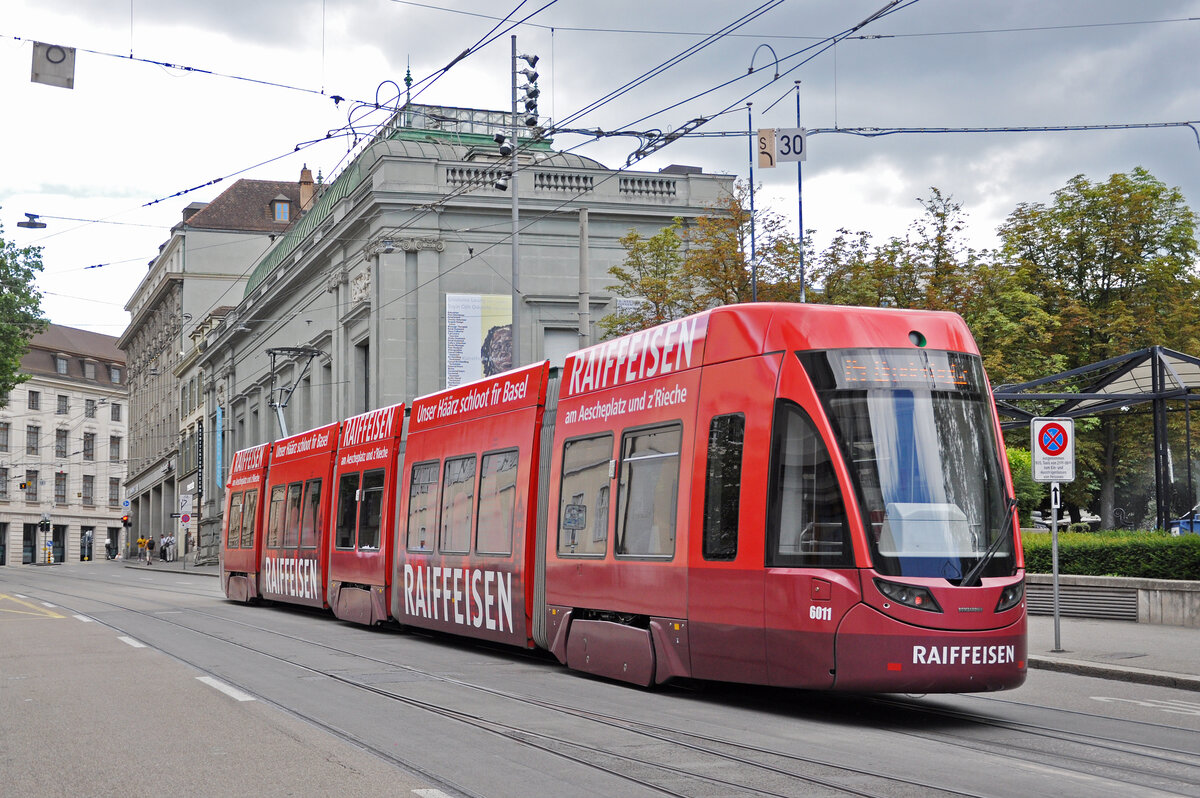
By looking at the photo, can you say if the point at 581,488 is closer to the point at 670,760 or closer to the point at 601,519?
the point at 601,519

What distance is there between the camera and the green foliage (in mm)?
30891

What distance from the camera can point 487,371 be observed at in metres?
38.7

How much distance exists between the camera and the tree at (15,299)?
52969 mm

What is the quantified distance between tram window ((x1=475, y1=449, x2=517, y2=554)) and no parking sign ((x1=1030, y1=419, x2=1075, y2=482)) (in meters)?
5.95

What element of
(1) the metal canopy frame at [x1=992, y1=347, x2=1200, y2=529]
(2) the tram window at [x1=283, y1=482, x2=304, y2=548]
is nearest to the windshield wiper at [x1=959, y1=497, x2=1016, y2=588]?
(1) the metal canopy frame at [x1=992, y1=347, x2=1200, y2=529]

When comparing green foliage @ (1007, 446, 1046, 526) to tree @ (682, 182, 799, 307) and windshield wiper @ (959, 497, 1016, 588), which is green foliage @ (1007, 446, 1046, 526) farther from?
windshield wiper @ (959, 497, 1016, 588)

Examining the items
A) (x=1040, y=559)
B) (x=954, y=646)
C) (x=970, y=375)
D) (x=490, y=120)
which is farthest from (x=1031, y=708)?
(x=490, y=120)

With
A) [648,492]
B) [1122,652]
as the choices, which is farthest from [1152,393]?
[648,492]

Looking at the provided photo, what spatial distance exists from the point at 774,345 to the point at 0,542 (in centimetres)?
10155

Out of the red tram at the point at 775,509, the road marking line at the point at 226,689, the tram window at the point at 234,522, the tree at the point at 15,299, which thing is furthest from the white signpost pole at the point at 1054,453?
the tree at the point at 15,299

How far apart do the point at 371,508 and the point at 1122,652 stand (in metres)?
10.1

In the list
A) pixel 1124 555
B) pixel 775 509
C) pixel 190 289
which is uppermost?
pixel 190 289

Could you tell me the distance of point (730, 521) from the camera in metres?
10.3

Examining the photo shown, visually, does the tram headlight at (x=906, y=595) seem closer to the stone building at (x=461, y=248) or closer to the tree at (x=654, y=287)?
the tree at (x=654, y=287)
